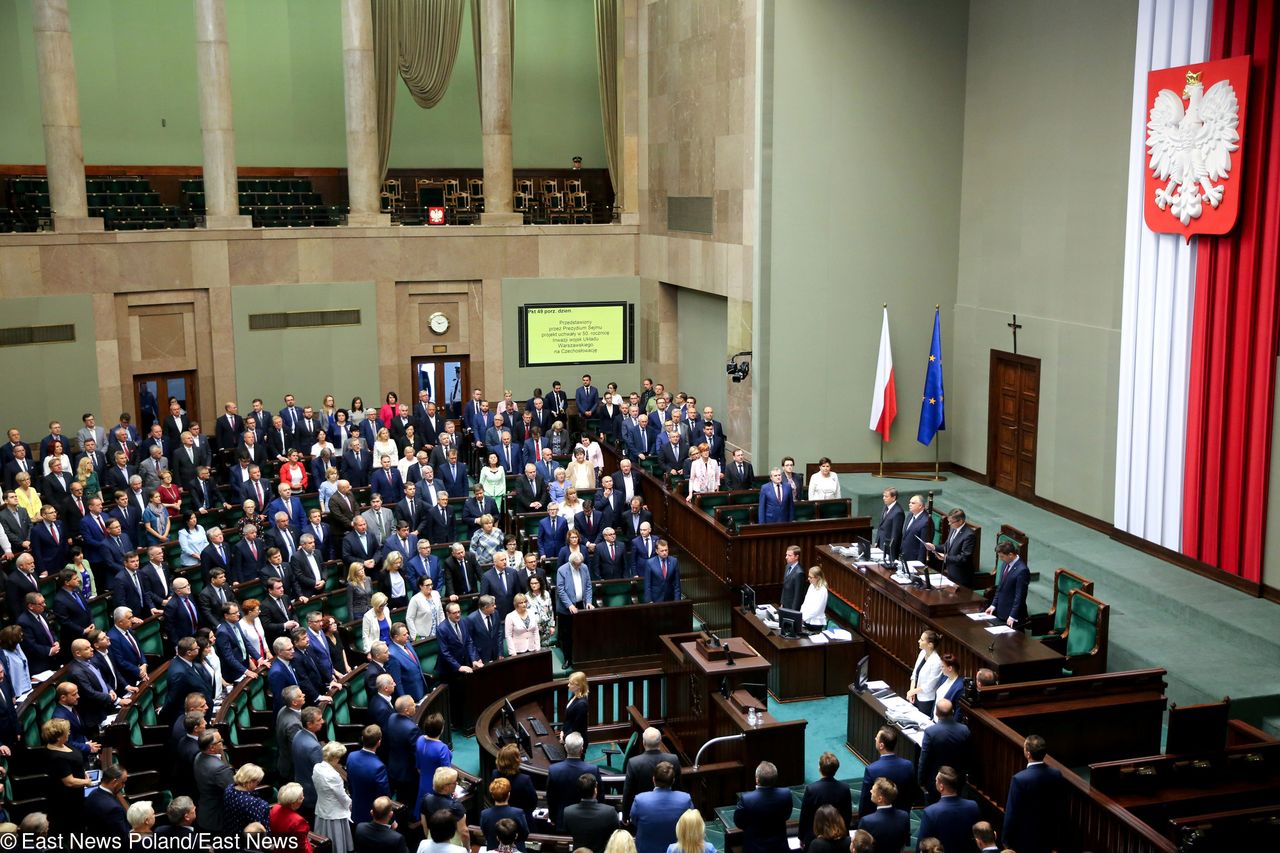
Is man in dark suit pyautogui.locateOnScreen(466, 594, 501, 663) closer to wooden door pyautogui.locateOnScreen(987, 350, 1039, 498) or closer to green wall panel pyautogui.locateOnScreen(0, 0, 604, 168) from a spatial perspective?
wooden door pyautogui.locateOnScreen(987, 350, 1039, 498)

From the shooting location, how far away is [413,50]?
20609 millimetres

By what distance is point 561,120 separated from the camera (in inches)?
934

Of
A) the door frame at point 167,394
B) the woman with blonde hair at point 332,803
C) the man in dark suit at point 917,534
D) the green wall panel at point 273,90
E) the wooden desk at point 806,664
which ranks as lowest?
the wooden desk at point 806,664

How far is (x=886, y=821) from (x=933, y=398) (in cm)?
1000

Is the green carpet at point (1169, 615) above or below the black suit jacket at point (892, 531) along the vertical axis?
below

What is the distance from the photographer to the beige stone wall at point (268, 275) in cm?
1778

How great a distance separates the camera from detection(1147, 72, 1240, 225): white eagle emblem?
11586 millimetres

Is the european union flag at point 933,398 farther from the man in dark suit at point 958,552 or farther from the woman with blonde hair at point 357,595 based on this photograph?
the woman with blonde hair at point 357,595

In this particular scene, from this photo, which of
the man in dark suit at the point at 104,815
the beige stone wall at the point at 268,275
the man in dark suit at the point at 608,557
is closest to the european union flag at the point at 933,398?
the man in dark suit at the point at 608,557

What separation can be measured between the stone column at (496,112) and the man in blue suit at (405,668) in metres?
11.9

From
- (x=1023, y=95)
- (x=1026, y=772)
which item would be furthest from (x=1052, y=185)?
(x=1026, y=772)

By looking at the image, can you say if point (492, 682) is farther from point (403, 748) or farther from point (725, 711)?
A: point (725, 711)

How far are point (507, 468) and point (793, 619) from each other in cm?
595

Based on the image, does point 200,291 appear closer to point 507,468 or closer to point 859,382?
point 507,468
